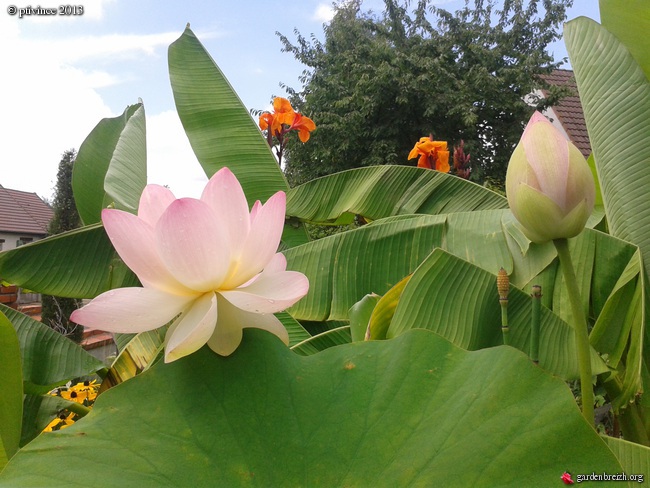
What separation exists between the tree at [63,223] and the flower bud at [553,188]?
3.78 metres

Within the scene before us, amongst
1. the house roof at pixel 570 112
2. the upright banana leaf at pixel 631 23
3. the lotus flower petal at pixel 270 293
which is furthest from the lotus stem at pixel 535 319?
the house roof at pixel 570 112

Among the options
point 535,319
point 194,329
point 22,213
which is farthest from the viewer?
point 22,213

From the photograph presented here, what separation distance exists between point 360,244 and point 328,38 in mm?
10406

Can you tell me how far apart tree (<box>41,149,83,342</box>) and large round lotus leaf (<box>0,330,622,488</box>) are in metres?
3.66

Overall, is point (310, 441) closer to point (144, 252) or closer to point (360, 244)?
point (144, 252)

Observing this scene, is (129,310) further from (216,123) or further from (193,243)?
A: (216,123)

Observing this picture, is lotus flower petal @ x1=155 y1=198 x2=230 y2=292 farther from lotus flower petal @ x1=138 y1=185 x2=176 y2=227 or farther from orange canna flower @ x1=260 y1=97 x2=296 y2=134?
orange canna flower @ x1=260 y1=97 x2=296 y2=134

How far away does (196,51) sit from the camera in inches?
42.2

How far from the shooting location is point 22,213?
1188 centimetres

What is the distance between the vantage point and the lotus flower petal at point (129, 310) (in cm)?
28

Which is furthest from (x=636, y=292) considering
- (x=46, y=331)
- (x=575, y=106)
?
(x=575, y=106)

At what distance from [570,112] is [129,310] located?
9.52 meters

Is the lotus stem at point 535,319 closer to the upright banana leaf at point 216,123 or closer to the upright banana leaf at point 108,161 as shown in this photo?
the upright banana leaf at point 108,161

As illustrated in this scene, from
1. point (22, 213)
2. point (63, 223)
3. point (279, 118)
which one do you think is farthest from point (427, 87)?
point (22, 213)
